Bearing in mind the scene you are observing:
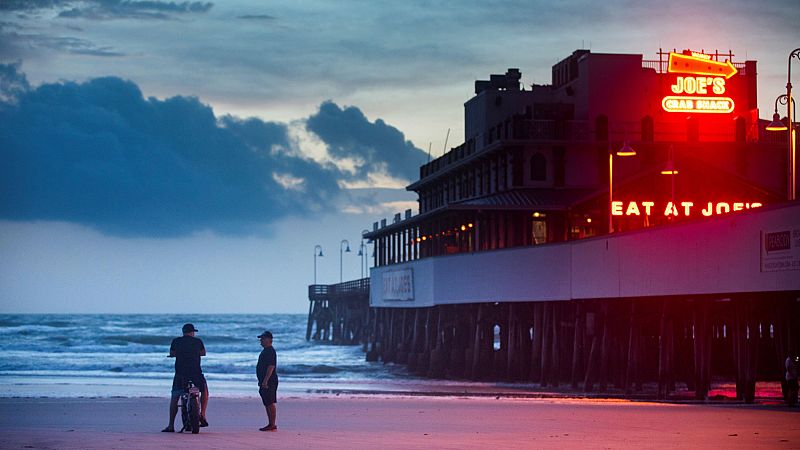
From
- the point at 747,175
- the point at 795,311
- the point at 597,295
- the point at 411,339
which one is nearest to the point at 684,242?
the point at 795,311

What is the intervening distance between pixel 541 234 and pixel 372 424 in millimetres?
39933

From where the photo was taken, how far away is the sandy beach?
2005cm

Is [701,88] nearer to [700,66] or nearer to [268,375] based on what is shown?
[700,66]

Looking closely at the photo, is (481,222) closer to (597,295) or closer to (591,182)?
(591,182)

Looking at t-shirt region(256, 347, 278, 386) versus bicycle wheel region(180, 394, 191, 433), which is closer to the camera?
bicycle wheel region(180, 394, 191, 433)

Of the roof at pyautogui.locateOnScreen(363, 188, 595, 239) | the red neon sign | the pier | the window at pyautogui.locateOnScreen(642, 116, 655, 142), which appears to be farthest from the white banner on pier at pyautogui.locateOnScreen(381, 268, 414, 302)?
the pier

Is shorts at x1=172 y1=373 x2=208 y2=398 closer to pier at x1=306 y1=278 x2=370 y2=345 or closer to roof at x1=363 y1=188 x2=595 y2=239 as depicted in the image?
roof at x1=363 y1=188 x2=595 y2=239

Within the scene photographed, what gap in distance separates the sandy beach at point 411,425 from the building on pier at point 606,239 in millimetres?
4437

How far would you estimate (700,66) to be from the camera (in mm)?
66062

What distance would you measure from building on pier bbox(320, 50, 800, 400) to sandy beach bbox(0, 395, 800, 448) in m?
4.44

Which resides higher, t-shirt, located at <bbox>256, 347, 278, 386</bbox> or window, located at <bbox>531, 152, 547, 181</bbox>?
window, located at <bbox>531, 152, 547, 181</bbox>

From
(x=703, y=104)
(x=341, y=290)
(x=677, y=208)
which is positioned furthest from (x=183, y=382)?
(x=341, y=290)

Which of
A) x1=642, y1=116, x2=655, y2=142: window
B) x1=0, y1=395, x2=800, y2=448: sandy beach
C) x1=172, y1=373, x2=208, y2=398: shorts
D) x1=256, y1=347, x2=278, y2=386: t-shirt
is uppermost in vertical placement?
x1=642, y1=116, x2=655, y2=142: window

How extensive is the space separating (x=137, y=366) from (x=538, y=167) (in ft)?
76.0
